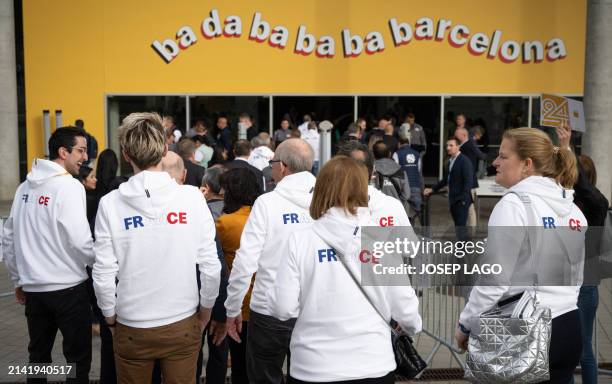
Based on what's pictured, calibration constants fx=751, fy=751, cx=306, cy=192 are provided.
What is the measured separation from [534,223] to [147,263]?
6.47 feet

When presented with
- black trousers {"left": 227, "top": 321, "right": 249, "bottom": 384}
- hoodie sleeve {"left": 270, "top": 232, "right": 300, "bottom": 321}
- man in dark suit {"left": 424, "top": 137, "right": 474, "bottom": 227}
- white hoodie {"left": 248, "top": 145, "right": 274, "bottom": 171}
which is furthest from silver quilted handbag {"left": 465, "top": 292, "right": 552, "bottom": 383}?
man in dark suit {"left": 424, "top": 137, "right": 474, "bottom": 227}

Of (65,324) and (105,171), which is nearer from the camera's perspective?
(65,324)

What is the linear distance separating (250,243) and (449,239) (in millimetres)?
6030

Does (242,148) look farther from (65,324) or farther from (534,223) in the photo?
(534,223)

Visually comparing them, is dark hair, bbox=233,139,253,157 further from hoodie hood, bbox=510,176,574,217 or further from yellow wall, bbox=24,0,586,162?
yellow wall, bbox=24,0,586,162

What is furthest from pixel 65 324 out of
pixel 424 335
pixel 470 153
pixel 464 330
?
pixel 470 153

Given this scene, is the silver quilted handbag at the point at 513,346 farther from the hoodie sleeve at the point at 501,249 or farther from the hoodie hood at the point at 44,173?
Result: the hoodie hood at the point at 44,173

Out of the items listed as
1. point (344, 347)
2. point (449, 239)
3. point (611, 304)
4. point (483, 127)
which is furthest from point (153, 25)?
point (344, 347)

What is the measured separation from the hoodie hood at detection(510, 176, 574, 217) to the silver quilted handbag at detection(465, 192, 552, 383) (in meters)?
0.55

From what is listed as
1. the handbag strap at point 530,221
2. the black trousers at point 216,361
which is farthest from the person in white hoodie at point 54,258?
the handbag strap at point 530,221

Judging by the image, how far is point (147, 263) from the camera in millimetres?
3822

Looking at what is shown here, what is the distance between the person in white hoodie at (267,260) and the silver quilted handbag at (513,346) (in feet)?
3.37

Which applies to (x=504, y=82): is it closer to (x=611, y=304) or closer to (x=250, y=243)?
(x=611, y=304)

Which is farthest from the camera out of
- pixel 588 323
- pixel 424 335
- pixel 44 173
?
pixel 424 335
